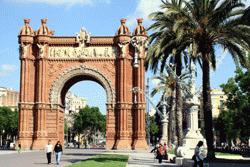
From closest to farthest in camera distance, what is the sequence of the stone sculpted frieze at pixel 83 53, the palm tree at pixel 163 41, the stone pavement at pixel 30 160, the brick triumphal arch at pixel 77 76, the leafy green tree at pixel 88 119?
the stone pavement at pixel 30 160 < the palm tree at pixel 163 41 < the brick triumphal arch at pixel 77 76 < the stone sculpted frieze at pixel 83 53 < the leafy green tree at pixel 88 119

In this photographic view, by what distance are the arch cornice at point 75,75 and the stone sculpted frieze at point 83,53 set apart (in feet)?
4.89

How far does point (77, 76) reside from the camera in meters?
57.6

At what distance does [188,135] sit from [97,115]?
87493mm

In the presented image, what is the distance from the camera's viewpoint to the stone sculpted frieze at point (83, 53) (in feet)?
185

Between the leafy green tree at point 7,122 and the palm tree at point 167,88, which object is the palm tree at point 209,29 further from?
the leafy green tree at point 7,122

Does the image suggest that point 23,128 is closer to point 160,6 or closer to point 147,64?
point 147,64

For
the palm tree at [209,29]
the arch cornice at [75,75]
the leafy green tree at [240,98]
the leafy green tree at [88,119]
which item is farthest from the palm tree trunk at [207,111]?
the leafy green tree at [88,119]

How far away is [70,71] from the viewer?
56.5m

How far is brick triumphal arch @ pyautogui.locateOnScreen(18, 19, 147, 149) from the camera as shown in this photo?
54688mm

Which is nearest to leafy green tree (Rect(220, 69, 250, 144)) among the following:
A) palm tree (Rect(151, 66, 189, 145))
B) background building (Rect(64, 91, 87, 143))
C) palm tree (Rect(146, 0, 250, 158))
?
palm tree (Rect(151, 66, 189, 145))

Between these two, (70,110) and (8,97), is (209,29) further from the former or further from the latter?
(70,110)

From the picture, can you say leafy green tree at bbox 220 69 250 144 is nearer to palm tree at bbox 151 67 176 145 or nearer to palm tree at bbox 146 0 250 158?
palm tree at bbox 151 67 176 145

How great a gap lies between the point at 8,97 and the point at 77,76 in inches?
3469

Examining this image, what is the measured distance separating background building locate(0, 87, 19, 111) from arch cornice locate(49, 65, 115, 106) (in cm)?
8087
